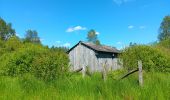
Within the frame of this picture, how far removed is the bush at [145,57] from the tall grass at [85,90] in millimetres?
11332

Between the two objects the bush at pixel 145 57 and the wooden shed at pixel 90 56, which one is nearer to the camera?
the bush at pixel 145 57

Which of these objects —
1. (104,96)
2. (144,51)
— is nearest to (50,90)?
(104,96)

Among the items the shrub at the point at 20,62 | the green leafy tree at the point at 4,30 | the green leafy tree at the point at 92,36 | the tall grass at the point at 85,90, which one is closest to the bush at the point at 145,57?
the shrub at the point at 20,62

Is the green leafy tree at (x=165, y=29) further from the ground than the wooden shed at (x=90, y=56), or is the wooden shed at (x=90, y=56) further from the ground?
the green leafy tree at (x=165, y=29)

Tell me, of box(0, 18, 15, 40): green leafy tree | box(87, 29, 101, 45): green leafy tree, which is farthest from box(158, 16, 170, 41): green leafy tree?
box(0, 18, 15, 40): green leafy tree

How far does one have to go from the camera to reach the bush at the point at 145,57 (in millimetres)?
20250

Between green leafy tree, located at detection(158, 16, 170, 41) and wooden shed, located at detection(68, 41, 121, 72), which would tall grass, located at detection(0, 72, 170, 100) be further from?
green leafy tree, located at detection(158, 16, 170, 41)

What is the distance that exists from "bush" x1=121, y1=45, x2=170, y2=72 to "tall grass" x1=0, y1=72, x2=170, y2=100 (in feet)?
37.2

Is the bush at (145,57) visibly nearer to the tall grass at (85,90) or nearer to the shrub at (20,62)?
the shrub at (20,62)

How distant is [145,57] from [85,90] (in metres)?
13.6

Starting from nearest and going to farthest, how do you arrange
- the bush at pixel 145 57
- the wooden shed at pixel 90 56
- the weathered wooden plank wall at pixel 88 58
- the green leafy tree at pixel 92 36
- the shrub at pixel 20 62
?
the bush at pixel 145 57, the shrub at pixel 20 62, the wooden shed at pixel 90 56, the weathered wooden plank wall at pixel 88 58, the green leafy tree at pixel 92 36

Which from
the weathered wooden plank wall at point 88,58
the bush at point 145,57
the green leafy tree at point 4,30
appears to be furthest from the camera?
the green leafy tree at point 4,30

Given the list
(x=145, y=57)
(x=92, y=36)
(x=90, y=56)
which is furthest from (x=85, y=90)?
(x=92, y=36)

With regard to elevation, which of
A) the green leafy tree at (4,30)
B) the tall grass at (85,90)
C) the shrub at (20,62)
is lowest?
the tall grass at (85,90)
